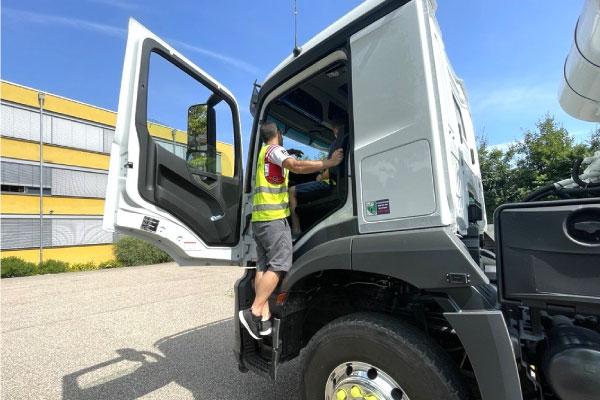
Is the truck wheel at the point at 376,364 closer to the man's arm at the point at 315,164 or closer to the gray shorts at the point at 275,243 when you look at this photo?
the gray shorts at the point at 275,243

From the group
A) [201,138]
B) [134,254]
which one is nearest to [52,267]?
[134,254]

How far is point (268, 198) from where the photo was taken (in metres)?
2.70

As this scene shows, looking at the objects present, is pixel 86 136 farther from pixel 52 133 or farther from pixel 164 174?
pixel 164 174

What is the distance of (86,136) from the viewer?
75.5 ft

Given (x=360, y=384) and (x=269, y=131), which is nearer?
(x=360, y=384)

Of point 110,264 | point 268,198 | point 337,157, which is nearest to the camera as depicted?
point 337,157

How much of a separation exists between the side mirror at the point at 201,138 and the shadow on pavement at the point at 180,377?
1.92 m

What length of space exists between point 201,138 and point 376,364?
2181 millimetres

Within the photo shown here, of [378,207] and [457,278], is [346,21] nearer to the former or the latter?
[378,207]

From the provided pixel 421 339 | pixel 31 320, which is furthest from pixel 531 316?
pixel 31 320

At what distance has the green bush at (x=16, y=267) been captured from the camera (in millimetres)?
17391

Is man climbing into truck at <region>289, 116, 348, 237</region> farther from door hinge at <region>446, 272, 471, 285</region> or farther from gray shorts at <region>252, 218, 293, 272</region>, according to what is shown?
door hinge at <region>446, 272, 471, 285</region>

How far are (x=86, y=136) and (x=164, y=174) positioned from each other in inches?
938

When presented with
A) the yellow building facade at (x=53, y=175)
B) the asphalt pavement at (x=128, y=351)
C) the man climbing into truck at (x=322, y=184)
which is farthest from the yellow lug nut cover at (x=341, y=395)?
the yellow building facade at (x=53, y=175)
